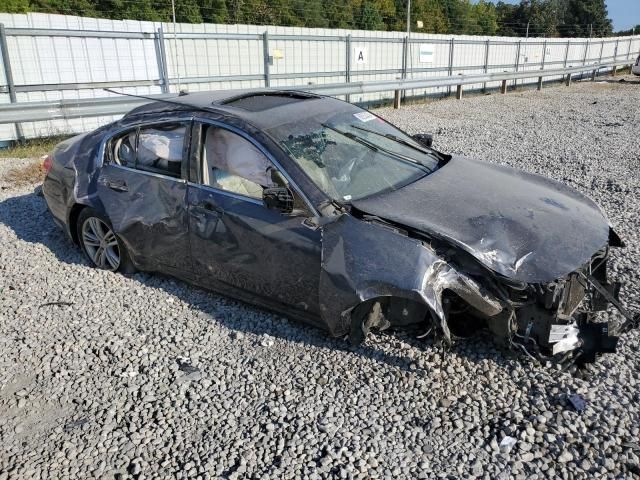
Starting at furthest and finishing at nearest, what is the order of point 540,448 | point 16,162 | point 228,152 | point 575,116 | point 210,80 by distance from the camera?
point 575,116
point 210,80
point 16,162
point 228,152
point 540,448

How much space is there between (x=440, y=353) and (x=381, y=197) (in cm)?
114

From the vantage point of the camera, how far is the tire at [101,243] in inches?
193

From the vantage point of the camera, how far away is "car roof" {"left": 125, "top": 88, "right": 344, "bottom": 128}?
414cm

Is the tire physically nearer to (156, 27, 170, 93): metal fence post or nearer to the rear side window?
the rear side window

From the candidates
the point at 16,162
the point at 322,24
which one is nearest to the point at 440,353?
the point at 16,162

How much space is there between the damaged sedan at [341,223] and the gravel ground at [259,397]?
0.77 ft

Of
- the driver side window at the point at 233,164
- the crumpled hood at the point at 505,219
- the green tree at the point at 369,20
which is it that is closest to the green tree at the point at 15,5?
the green tree at the point at 369,20

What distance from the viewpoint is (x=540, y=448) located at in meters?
2.81

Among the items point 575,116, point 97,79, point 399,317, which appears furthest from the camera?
point 575,116

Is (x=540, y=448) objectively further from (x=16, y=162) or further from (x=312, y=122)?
(x=16, y=162)

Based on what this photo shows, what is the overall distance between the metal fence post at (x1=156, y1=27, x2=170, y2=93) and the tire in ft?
25.7

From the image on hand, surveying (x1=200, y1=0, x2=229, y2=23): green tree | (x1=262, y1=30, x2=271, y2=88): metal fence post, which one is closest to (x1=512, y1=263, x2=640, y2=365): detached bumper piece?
(x1=262, y1=30, x2=271, y2=88): metal fence post

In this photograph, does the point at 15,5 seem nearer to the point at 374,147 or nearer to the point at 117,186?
the point at 117,186

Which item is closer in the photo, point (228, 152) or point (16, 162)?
point (228, 152)
